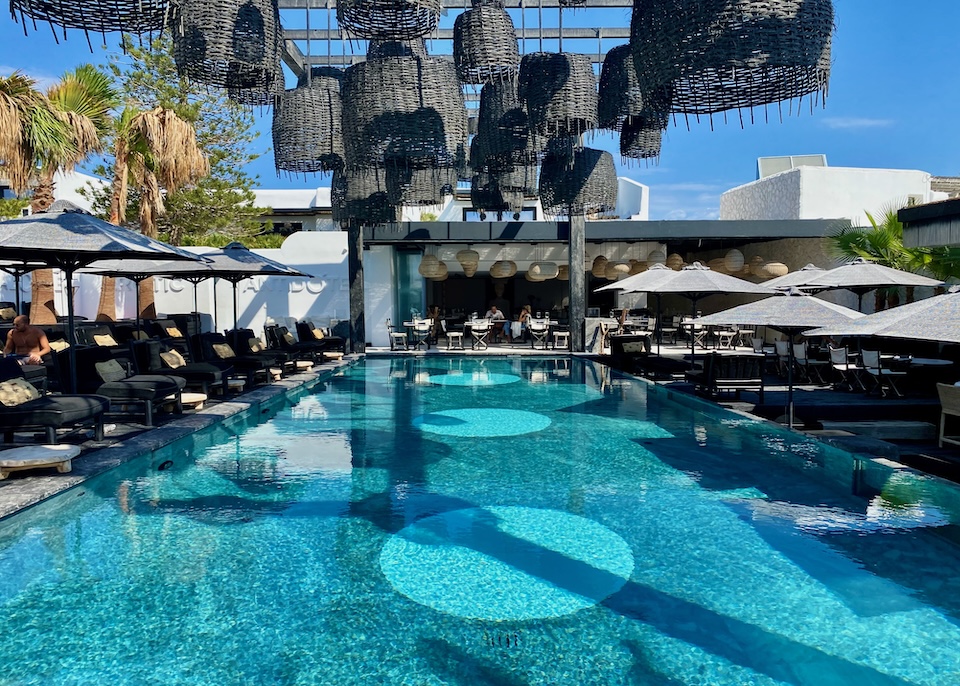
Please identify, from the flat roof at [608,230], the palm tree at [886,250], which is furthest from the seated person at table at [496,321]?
the palm tree at [886,250]

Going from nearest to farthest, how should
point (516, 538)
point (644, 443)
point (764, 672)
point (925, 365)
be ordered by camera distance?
point (764, 672) < point (516, 538) < point (644, 443) < point (925, 365)

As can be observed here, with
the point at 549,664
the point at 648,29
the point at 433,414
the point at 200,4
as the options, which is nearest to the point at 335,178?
the point at 433,414

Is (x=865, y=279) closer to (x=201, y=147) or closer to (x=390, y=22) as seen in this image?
(x=390, y=22)

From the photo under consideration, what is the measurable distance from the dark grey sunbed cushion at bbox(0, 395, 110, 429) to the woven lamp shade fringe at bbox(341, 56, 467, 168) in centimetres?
356

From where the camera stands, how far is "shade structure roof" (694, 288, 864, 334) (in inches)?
271

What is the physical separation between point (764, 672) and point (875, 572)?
5.02ft

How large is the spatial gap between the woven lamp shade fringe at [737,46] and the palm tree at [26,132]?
11.1m

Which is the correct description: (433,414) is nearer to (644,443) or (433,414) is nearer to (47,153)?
(644,443)

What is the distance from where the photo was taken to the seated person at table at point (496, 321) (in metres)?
19.1

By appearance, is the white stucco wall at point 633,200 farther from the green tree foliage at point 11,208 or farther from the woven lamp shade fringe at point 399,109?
the green tree foliage at point 11,208

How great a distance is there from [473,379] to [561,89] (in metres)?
6.64

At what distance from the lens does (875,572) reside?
3.95 meters

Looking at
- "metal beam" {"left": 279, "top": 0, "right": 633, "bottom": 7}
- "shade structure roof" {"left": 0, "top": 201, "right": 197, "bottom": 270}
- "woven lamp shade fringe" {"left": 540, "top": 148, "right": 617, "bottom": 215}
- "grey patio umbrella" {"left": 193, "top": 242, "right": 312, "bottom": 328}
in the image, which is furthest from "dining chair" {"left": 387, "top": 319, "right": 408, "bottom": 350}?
"shade structure roof" {"left": 0, "top": 201, "right": 197, "bottom": 270}

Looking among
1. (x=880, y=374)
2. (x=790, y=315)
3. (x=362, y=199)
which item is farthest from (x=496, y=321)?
(x=790, y=315)
